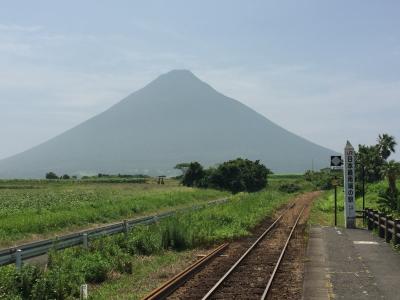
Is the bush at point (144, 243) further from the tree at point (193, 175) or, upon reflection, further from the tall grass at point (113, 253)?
the tree at point (193, 175)

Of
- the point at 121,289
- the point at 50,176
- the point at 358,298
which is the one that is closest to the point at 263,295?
the point at 358,298

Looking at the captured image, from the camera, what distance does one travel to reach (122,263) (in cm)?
1496

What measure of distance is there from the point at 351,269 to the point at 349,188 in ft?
44.7

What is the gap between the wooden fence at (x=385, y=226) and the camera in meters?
17.7

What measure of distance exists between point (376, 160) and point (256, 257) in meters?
63.8

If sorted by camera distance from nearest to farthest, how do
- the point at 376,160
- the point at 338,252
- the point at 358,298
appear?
the point at 358,298
the point at 338,252
the point at 376,160

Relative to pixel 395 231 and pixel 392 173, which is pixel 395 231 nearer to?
pixel 395 231

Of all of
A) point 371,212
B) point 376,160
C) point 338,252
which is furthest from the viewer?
point 376,160

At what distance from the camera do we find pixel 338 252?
17250 mm

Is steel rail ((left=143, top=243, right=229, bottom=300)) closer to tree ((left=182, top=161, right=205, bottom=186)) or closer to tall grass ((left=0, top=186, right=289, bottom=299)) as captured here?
tall grass ((left=0, top=186, right=289, bottom=299))

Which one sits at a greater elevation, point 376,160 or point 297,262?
point 376,160

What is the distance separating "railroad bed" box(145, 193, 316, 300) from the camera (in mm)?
11711

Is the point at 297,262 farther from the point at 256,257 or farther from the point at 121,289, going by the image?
the point at 121,289

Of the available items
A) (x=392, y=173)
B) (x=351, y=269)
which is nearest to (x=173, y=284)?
(x=351, y=269)
